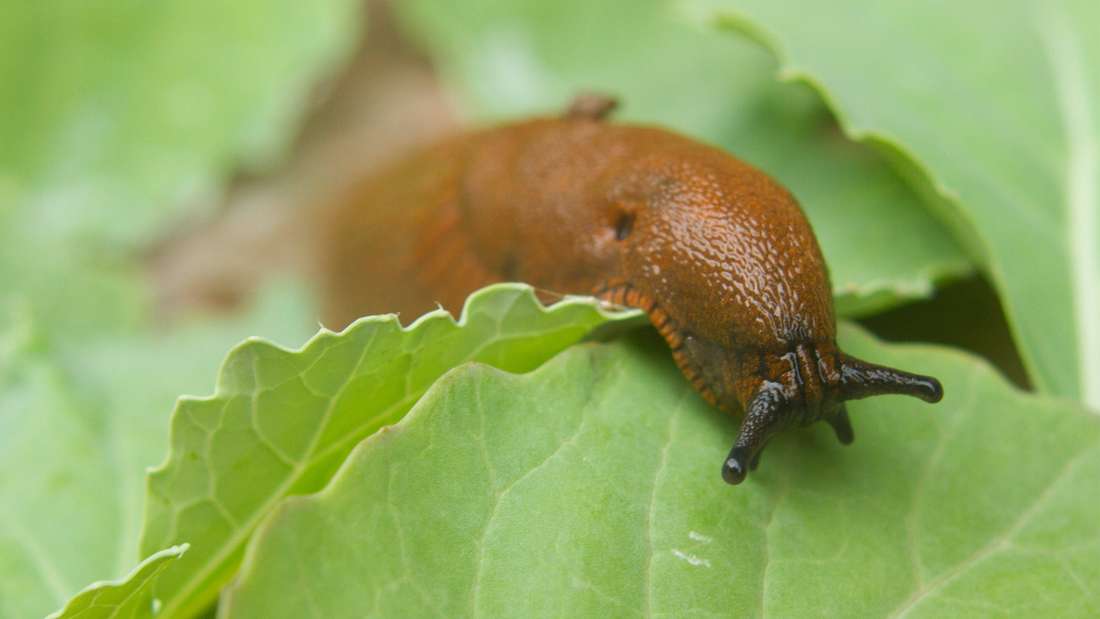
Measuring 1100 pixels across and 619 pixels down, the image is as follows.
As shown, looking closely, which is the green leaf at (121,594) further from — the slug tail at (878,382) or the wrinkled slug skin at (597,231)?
the slug tail at (878,382)

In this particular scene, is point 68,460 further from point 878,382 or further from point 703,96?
point 703,96

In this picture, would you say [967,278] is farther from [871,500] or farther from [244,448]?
[244,448]

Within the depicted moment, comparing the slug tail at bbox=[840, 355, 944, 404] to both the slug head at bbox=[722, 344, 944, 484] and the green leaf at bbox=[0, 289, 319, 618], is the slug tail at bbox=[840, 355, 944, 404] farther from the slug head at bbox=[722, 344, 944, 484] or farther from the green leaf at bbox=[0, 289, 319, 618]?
the green leaf at bbox=[0, 289, 319, 618]

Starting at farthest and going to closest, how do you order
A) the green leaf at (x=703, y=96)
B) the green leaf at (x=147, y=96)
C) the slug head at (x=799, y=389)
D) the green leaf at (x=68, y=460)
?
the green leaf at (x=147, y=96), the green leaf at (x=703, y=96), the green leaf at (x=68, y=460), the slug head at (x=799, y=389)

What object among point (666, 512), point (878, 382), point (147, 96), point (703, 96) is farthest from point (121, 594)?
point (147, 96)

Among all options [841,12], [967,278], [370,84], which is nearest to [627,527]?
[967,278]

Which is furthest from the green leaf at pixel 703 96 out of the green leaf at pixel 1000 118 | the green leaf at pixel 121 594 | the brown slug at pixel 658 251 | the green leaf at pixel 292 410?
the green leaf at pixel 121 594

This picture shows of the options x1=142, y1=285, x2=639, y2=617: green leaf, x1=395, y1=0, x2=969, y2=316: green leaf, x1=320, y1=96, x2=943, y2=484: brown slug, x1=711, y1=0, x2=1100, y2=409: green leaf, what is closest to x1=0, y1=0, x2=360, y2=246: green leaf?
x1=395, y1=0, x2=969, y2=316: green leaf
